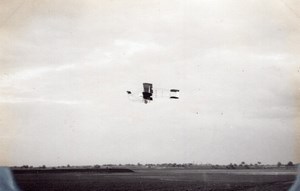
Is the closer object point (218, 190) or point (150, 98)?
point (150, 98)

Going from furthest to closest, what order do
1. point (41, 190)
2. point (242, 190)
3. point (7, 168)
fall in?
1. point (41, 190)
2. point (242, 190)
3. point (7, 168)

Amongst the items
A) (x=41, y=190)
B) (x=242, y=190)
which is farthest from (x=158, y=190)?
(x=41, y=190)

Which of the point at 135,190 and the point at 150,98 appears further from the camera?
the point at 135,190

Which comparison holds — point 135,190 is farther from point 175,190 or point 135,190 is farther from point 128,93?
point 128,93

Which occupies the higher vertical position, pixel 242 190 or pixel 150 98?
pixel 150 98

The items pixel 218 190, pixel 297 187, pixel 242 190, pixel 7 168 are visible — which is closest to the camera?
pixel 297 187

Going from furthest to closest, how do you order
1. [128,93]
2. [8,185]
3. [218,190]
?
1. [218,190]
2. [128,93]
3. [8,185]

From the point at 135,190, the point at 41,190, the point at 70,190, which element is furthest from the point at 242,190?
the point at 41,190

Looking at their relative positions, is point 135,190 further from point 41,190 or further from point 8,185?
point 8,185

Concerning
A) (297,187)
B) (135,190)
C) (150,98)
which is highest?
(150,98)
